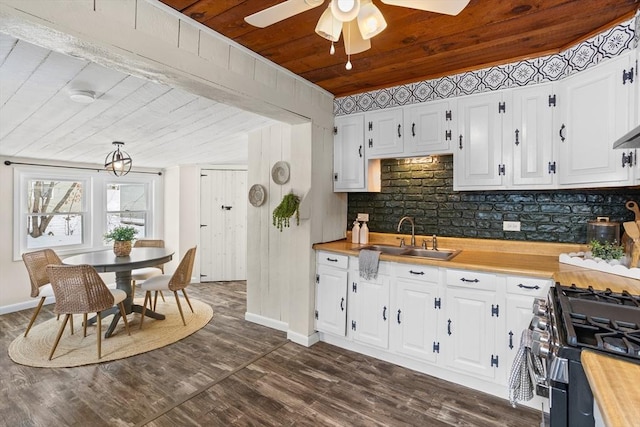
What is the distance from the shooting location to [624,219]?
90.4 inches

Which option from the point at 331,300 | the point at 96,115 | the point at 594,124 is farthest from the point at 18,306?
the point at 594,124

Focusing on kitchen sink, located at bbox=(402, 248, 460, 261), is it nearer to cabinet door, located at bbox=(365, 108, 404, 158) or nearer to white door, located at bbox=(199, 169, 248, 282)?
cabinet door, located at bbox=(365, 108, 404, 158)

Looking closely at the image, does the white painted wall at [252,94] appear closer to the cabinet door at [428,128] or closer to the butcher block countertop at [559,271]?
the butcher block countertop at [559,271]

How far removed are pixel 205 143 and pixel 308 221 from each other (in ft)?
6.01

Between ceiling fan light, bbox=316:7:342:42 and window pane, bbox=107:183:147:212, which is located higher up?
ceiling fan light, bbox=316:7:342:42

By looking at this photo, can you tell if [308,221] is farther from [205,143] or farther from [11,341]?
[11,341]

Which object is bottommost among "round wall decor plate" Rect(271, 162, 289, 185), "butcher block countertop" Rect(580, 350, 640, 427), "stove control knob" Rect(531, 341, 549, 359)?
"stove control knob" Rect(531, 341, 549, 359)

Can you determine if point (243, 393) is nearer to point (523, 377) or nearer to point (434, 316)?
point (434, 316)

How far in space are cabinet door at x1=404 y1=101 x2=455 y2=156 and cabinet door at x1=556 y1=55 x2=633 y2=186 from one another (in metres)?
0.77

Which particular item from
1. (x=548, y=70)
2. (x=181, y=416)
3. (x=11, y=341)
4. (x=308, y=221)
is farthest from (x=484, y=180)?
(x=11, y=341)

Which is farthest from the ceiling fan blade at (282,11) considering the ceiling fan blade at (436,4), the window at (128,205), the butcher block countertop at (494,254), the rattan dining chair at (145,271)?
the window at (128,205)

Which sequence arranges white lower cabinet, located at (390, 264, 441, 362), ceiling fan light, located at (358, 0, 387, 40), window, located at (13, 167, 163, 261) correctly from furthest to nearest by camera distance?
window, located at (13, 167, 163, 261) → white lower cabinet, located at (390, 264, 441, 362) → ceiling fan light, located at (358, 0, 387, 40)

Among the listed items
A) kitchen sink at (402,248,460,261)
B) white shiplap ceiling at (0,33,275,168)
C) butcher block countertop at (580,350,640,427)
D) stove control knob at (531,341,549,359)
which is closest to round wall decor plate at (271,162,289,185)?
white shiplap ceiling at (0,33,275,168)

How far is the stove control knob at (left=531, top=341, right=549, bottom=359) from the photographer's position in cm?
119
